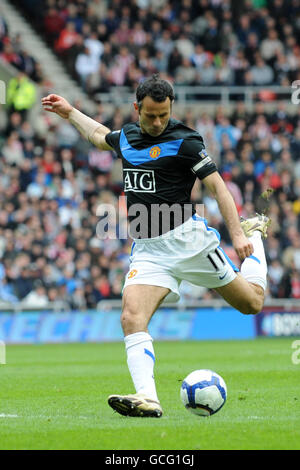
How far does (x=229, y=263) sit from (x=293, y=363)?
591cm

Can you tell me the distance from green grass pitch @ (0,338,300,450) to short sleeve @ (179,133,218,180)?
200 cm

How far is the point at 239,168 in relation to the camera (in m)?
24.3

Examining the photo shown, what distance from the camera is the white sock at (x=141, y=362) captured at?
24.7ft

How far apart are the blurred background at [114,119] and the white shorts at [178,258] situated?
41.7 feet

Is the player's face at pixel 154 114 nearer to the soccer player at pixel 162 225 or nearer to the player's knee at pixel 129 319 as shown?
the soccer player at pixel 162 225

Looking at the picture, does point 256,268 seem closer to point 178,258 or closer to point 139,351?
point 178,258

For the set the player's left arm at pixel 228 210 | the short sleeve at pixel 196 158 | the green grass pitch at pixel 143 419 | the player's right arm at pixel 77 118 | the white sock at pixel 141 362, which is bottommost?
the green grass pitch at pixel 143 419

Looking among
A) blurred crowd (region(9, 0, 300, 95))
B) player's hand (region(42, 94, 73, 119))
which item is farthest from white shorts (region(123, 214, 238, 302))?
blurred crowd (region(9, 0, 300, 95))

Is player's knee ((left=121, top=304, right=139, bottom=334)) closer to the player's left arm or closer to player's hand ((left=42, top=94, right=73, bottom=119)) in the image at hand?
the player's left arm

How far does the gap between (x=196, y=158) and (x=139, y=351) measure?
1.64 metres

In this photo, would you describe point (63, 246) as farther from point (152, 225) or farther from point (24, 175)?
point (152, 225)

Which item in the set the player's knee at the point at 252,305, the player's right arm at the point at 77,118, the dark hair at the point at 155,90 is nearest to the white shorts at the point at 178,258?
the player's knee at the point at 252,305

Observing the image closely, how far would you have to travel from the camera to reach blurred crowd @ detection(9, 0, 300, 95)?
2612cm

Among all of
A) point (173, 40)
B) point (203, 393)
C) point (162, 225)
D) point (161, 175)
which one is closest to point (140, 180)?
point (161, 175)
